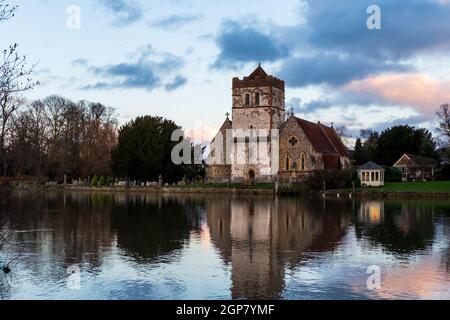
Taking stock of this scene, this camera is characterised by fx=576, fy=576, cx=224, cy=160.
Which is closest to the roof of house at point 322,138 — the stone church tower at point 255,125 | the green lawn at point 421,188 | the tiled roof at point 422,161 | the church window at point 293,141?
the church window at point 293,141

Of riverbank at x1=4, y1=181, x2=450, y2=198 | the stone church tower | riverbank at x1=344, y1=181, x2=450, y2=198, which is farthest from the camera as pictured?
the stone church tower

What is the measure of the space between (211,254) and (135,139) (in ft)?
159

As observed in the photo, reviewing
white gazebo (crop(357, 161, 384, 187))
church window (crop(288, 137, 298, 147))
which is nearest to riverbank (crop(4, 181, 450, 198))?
white gazebo (crop(357, 161, 384, 187))

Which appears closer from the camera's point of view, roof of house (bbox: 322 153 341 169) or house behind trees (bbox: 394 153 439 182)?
roof of house (bbox: 322 153 341 169)

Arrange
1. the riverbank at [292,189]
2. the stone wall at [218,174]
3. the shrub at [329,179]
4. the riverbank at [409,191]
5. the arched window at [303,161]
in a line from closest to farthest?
1. the riverbank at [409,191]
2. the riverbank at [292,189]
3. the shrub at [329,179]
4. the arched window at [303,161]
5. the stone wall at [218,174]

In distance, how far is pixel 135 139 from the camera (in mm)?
64062

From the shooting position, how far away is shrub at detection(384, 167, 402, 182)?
204ft

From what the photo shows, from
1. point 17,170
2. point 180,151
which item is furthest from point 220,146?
point 17,170

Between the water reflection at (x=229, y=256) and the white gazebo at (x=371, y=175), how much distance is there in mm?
29823

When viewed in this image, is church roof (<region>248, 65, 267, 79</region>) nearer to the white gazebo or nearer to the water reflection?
the white gazebo

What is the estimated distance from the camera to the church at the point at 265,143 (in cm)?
6106

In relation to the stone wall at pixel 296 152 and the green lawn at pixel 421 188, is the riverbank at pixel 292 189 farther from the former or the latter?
the stone wall at pixel 296 152
